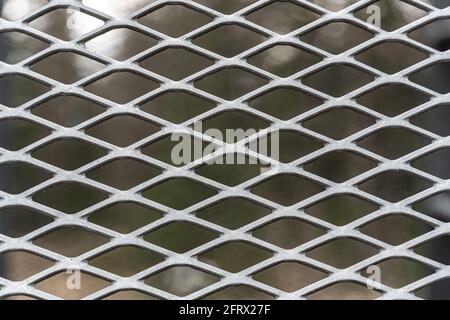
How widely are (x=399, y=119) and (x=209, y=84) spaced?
334mm

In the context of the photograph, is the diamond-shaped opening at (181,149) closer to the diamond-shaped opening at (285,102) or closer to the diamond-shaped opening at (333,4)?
the diamond-shaped opening at (285,102)

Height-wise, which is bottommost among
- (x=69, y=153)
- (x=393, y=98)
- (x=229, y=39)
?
(x=69, y=153)

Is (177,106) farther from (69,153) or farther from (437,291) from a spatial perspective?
(437,291)

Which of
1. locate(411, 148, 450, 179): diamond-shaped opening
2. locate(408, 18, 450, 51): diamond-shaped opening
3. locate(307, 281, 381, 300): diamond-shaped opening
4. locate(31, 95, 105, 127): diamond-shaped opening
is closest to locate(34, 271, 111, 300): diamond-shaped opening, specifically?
locate(31, 95, 105, 127): diamond-shaped opening

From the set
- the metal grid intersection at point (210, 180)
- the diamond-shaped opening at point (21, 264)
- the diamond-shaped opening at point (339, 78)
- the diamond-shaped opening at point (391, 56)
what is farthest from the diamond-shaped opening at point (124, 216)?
the diamond-shaped opening at point (391, 56)

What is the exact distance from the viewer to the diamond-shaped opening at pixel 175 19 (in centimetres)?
138

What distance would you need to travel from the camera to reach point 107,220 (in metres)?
1.38

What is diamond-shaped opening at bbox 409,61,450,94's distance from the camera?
1379 mm

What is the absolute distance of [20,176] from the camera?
1.38 metres

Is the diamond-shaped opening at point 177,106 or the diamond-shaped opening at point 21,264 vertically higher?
the diamond-shaped opening at point 177,106

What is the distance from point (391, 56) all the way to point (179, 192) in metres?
0.47

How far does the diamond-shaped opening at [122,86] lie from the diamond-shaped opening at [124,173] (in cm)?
11

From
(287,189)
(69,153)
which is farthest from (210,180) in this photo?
(69,153)
